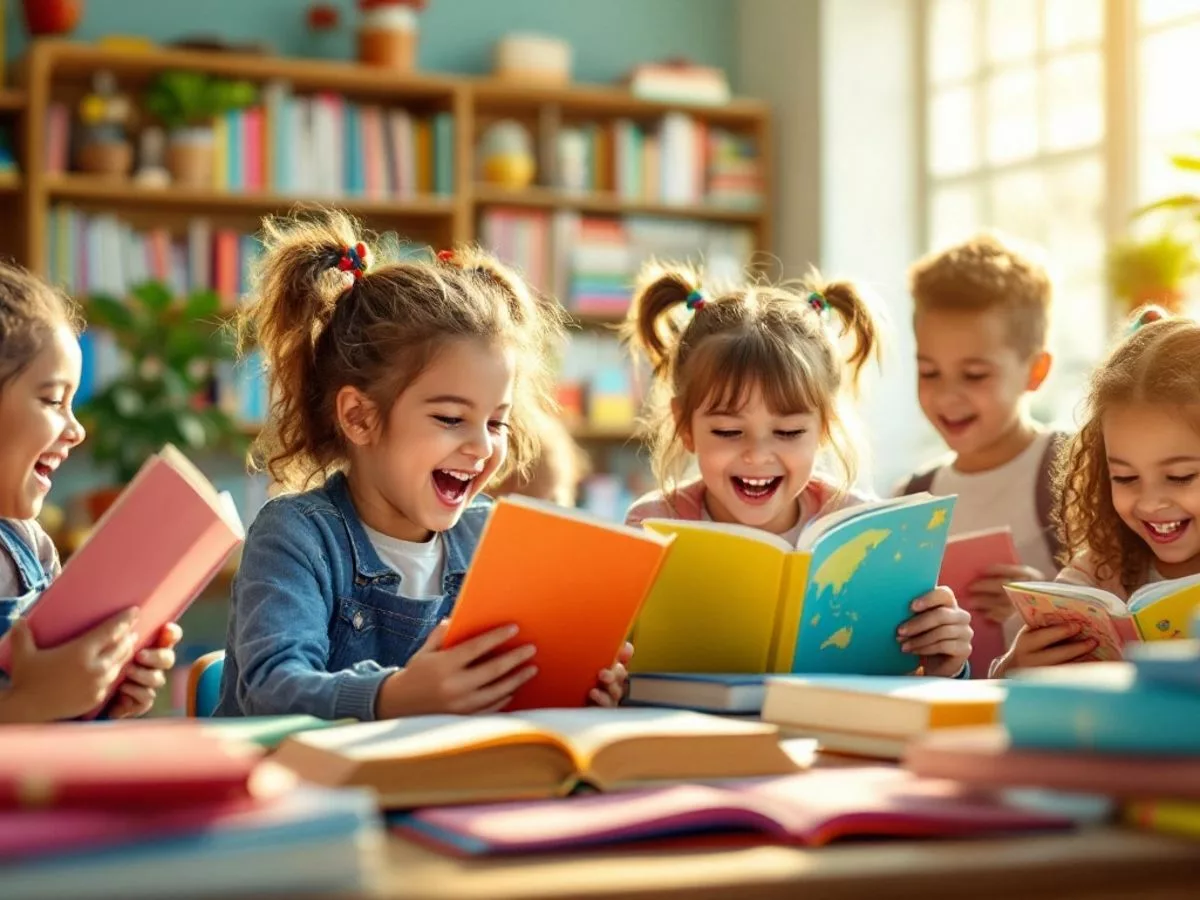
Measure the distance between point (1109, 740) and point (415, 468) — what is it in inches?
40.2

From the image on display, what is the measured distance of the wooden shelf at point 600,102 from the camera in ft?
16.6

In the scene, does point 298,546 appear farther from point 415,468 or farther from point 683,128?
point 683,128

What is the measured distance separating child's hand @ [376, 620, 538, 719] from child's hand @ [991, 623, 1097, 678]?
21.9 inches

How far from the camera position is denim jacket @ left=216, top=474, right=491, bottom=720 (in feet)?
4.64

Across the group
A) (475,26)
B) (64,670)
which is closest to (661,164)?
(475,26)

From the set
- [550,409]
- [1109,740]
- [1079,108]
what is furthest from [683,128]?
[1109,740]

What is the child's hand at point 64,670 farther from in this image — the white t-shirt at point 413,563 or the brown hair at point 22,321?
the white t-shirt at point 413,563

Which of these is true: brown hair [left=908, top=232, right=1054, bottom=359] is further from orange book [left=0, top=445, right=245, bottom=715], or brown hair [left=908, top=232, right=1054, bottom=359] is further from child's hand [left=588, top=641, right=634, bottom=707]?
orange book [left=0, top=445, right=245, bottom=715]

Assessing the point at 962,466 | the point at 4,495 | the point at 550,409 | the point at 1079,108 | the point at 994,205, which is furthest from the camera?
the point at 994,205

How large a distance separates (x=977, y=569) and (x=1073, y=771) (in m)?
1.24

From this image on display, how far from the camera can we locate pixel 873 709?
116 centimetres

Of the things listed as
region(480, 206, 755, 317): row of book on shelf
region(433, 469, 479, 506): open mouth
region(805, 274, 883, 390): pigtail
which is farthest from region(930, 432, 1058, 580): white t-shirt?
region(480, 206, 755, 317): row of book on shelf

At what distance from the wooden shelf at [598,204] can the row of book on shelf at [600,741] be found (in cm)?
361

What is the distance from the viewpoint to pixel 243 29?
5004 mm
